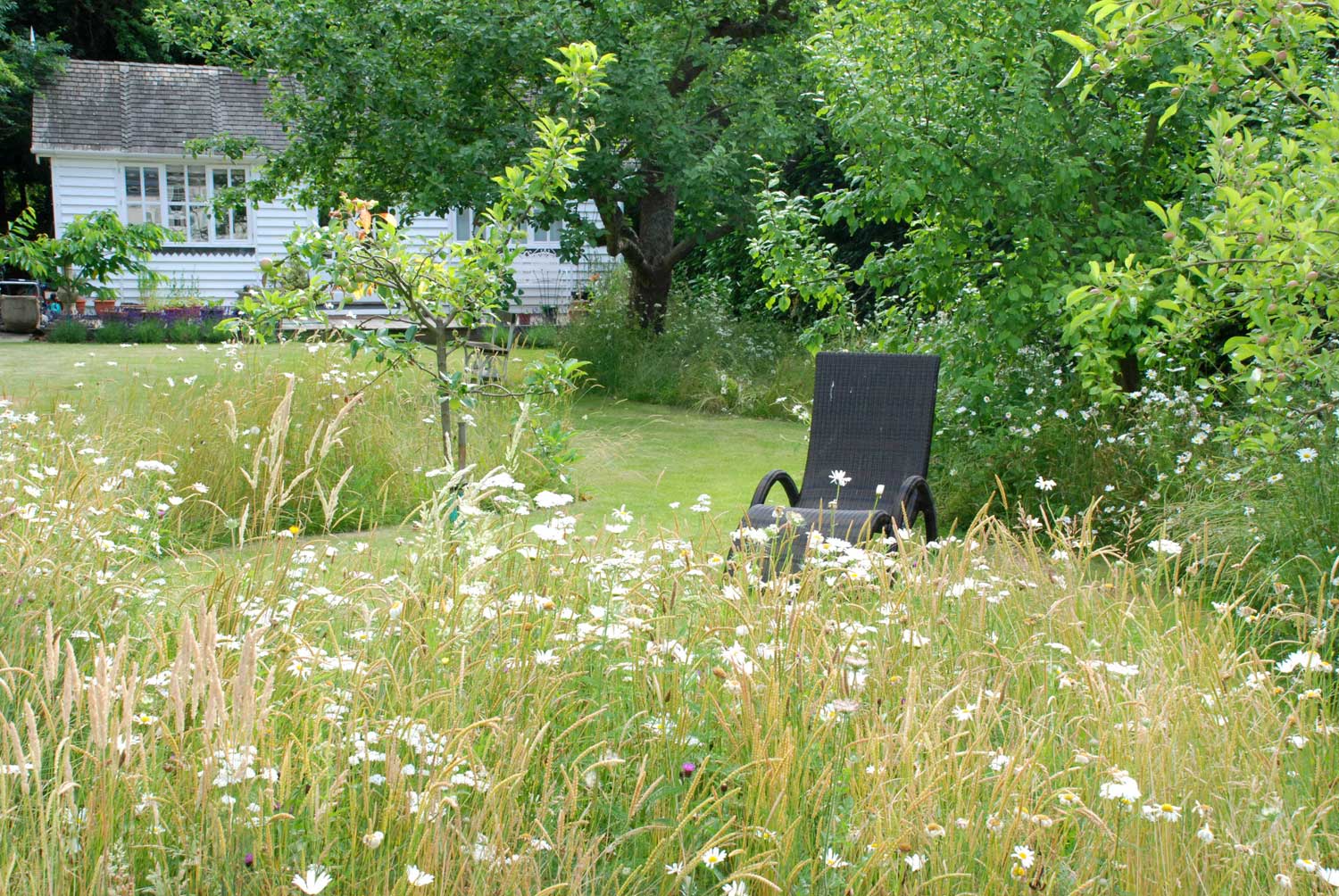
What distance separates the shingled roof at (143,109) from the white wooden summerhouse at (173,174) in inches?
0.8

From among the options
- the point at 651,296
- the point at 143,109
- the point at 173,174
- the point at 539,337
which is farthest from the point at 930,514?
the point at 143,109

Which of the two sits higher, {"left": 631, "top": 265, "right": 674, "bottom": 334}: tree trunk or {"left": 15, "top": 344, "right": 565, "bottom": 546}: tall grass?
{"left": 631, "top": 265, "right": 674, "bottom": 334}: tree trunk

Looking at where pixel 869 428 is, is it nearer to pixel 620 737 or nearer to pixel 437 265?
pixel 437 265

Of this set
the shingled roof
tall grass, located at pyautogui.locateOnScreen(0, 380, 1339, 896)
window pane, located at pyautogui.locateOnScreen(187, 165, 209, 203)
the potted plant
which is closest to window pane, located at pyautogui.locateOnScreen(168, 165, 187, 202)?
window pane, located at pyautogui.locateOnScreen(187, 165, 209, 203)

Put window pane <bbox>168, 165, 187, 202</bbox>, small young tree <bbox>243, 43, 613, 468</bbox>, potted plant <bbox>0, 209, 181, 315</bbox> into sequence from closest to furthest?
small young tree <bbox>243, 43, 613, 468</bbox> < potted plant <bbox>0, 209, 181, 315</bbox> < window pane <bbox>168, 165, 187, 202</bbox>

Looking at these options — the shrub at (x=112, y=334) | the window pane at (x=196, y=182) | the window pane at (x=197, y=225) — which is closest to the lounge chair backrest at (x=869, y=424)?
the shrub at (x=112, y=334)

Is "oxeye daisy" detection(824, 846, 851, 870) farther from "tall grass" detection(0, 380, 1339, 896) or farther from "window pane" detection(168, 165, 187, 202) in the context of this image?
"window pane" detection(168, 165, 187, 202)

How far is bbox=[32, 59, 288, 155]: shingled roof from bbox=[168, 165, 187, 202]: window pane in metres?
0.55

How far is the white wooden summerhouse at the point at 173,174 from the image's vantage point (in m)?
22.5

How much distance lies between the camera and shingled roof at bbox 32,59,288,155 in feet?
74.0

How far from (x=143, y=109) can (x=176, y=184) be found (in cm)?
163

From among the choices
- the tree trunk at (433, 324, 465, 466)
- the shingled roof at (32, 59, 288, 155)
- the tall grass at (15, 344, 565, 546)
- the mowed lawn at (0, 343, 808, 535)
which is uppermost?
the shingled roof at (32, 59, 288, 155)

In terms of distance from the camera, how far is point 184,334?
18297 millimetres

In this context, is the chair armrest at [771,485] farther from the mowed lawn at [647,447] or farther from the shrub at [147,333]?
the shrub at [147,333]
